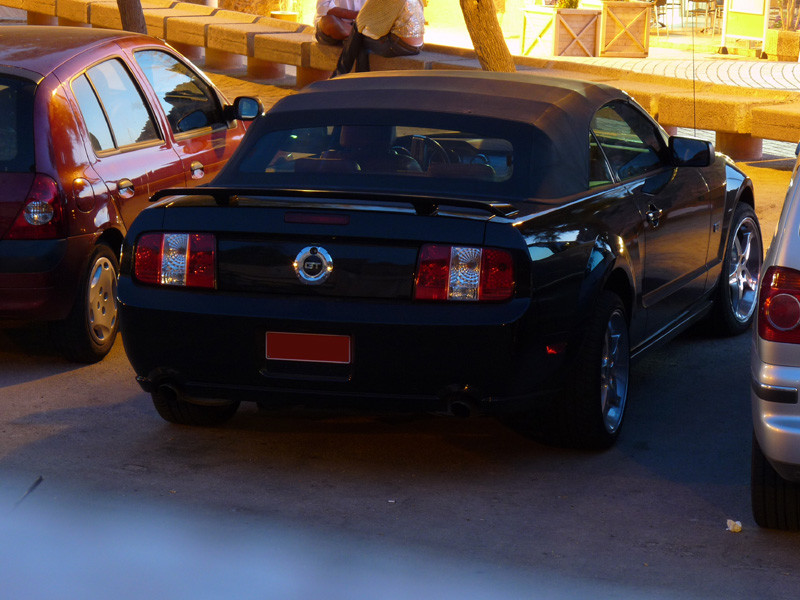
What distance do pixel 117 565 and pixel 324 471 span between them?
1160 millimetres

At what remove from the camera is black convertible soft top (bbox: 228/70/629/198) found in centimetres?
552

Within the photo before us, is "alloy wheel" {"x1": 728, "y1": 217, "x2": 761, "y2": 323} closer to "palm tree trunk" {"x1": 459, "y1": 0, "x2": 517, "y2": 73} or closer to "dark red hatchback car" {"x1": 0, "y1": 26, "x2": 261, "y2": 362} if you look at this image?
"dark red hatchback car" {"x1": 0, "y1": 26, "x2": 261, "y2": 362}

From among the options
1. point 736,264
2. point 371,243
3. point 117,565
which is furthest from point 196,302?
point 736,264

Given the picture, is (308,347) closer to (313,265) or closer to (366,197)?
(313,265)

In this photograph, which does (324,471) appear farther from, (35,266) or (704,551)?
(35,266)

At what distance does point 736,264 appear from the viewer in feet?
24.8

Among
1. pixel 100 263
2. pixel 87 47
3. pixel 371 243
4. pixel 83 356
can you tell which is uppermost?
pixel 87 47

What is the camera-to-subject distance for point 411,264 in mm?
4758

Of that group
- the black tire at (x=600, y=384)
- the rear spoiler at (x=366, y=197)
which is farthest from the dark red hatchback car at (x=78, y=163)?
the black tire at (x=600, y=384)

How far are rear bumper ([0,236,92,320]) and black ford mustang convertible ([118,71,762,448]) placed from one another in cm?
110

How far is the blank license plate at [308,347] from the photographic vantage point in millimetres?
4840

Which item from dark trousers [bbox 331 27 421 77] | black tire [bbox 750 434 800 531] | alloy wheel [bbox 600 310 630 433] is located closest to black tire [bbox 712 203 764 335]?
alloy wheel [bbox 600 310 630 433]

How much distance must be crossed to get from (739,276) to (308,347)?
11.6 feet

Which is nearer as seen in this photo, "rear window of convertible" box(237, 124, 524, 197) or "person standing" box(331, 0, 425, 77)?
"rear window of convertible" box(237, 124, 524, 197)
